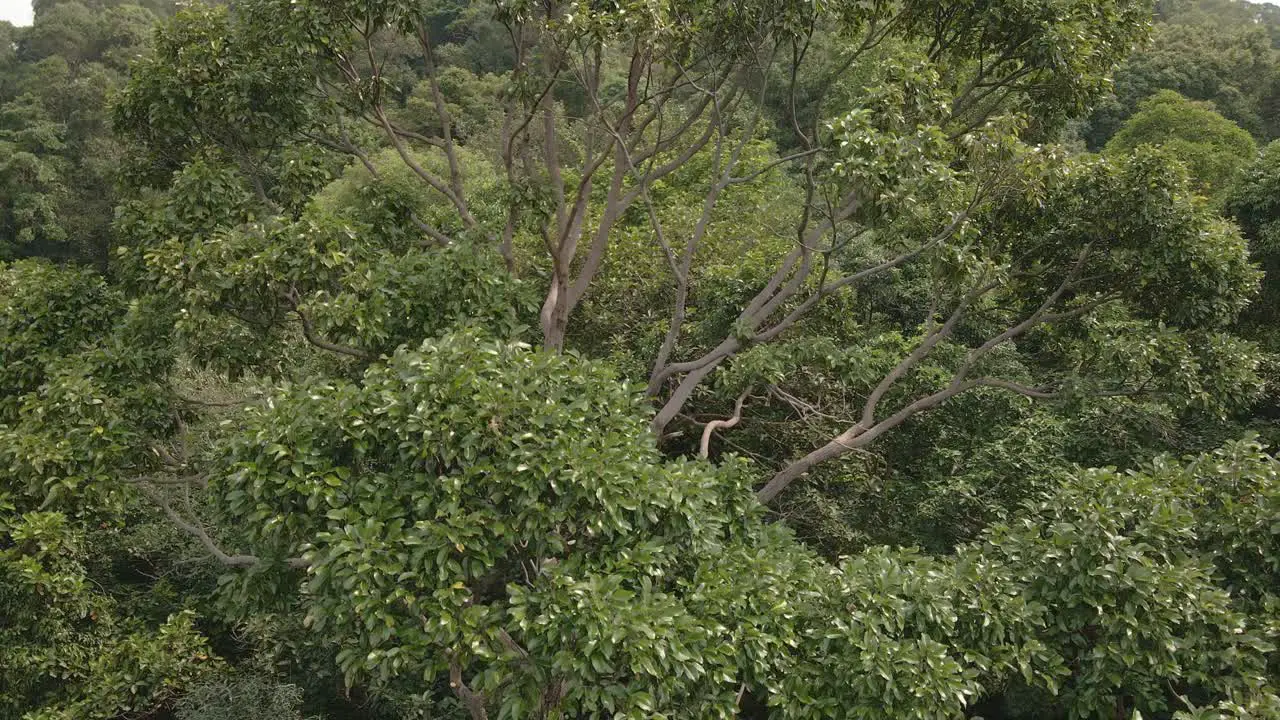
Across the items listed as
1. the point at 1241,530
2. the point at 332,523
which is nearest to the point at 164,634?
the point at 332,523

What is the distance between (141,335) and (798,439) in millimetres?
6471

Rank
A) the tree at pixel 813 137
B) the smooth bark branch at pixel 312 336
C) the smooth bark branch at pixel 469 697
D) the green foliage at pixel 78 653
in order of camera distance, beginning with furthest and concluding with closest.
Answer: the green foliage at pixel 78 653 < the tree at pixel 813 137 < the smooth bark branch at pixel 312 336 < the smooth bark branch at pixel 469 697

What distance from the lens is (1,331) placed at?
7.29 m

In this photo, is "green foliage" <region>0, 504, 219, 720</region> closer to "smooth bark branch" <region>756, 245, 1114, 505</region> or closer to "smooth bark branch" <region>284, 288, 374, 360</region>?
"smooth bark branch" <region>284, 288, 374, 360</region>

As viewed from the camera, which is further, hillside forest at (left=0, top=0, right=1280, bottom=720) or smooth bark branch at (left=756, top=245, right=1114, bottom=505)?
smooth bark branch at (left=756, top=245, right=1114, bottom=505)

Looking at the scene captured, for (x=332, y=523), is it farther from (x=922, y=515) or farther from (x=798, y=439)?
(x=922, y=515)

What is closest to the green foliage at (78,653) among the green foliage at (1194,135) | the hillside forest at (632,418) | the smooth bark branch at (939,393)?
the hillside forest at (632,418)

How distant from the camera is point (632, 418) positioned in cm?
587

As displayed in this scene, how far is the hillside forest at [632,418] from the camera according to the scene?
508 cm

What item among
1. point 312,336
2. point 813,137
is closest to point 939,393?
point 813,137

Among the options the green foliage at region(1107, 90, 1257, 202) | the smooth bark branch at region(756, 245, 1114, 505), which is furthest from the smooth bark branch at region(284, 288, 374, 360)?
the green foliage at region(1107, 90, 1257, 202)

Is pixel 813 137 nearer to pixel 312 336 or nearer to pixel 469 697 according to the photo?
pixel 312 336

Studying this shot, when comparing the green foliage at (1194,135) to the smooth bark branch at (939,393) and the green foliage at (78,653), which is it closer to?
the smooth bark branch at (939,393)

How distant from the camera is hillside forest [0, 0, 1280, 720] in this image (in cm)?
508
